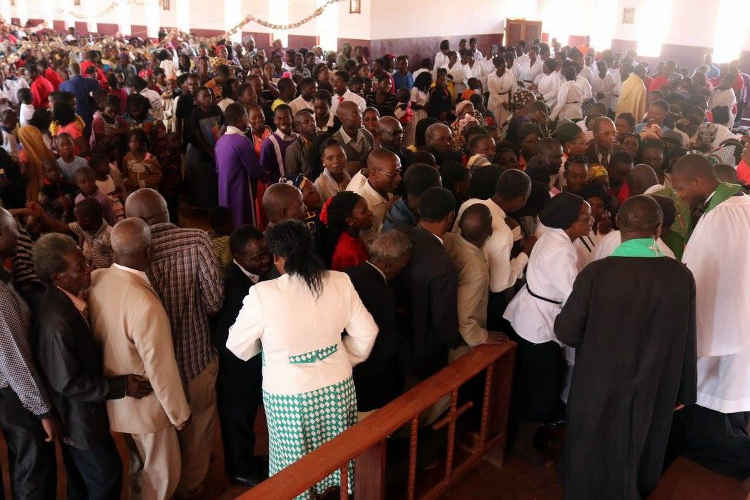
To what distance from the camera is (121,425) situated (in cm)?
Result: 287

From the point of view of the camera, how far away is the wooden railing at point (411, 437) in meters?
2.36

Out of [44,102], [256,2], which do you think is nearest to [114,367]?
[44,102]

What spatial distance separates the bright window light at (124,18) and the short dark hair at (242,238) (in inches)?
1019

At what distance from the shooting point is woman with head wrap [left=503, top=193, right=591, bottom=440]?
3182mm

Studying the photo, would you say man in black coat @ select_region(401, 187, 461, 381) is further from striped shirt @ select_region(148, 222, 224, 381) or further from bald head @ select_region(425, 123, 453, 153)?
bald head @ select_region(425, 123, 453, 153)

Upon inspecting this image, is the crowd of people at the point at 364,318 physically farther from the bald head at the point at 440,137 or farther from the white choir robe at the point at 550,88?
the white choir robe at the point at 550,88

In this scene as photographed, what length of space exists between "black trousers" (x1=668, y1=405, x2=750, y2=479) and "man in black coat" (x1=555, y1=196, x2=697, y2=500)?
70cm

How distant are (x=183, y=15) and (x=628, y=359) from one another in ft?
76.7

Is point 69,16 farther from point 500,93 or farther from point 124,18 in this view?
point 500,93

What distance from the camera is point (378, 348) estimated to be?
302 centimetres

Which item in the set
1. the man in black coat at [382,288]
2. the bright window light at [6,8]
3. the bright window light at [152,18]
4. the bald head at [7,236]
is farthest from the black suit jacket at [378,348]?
the bright window light at [6,8]

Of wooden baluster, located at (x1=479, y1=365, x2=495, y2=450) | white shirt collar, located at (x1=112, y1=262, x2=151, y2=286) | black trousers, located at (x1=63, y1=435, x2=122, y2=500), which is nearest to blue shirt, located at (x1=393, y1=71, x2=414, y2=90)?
wooden baluster, located at (x1=479, y1=365, x2=495, y2=450)

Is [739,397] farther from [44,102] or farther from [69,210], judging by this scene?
[44,102]

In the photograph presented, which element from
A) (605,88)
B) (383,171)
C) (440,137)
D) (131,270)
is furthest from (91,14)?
(131,270)
